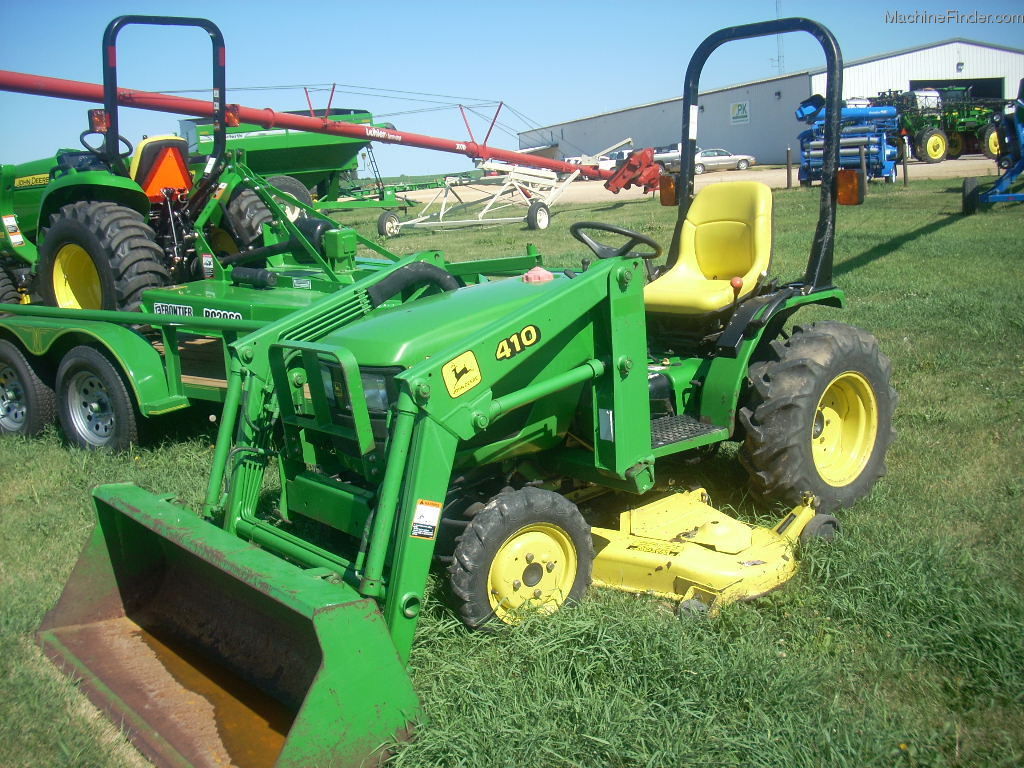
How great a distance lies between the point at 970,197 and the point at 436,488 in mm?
14523

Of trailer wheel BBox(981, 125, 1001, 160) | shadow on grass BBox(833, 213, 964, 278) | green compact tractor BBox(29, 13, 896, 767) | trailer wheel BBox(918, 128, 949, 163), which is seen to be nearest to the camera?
green compact tractor BBox(29, 13, 896, 767)

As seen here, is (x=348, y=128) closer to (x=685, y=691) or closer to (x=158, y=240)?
(x=158, y=240)

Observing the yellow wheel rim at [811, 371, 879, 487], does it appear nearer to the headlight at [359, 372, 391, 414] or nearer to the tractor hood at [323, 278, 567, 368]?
the tractor hood at [323, 278, 567, 368]

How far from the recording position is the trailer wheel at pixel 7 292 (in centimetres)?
882

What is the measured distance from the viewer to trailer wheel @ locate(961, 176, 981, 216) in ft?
48.3

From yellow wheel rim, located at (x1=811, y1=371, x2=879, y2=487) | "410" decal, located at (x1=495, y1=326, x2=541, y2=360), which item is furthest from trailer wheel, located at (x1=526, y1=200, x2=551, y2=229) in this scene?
"410" decal, located at (x1=495, y1=326, x2=541, y2=360)

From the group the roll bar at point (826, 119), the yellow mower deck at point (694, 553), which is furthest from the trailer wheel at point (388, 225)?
the yellow mower deck at point (694, 553)

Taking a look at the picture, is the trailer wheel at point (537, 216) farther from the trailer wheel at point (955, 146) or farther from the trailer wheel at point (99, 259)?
the trailer wheel at point (955, 146)

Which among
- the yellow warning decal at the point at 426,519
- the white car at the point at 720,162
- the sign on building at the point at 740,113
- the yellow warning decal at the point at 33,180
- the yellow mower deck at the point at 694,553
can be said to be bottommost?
the yellow mower deck at the point at 694,553

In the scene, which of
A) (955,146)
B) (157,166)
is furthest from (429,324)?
(955,146)

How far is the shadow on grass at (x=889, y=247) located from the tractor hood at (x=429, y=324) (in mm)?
7948

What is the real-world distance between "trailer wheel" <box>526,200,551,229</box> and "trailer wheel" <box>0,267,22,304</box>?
11034 millimetres

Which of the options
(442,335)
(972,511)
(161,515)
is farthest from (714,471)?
(161,515)

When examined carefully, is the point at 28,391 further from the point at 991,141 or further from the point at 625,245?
the point at 991,141
